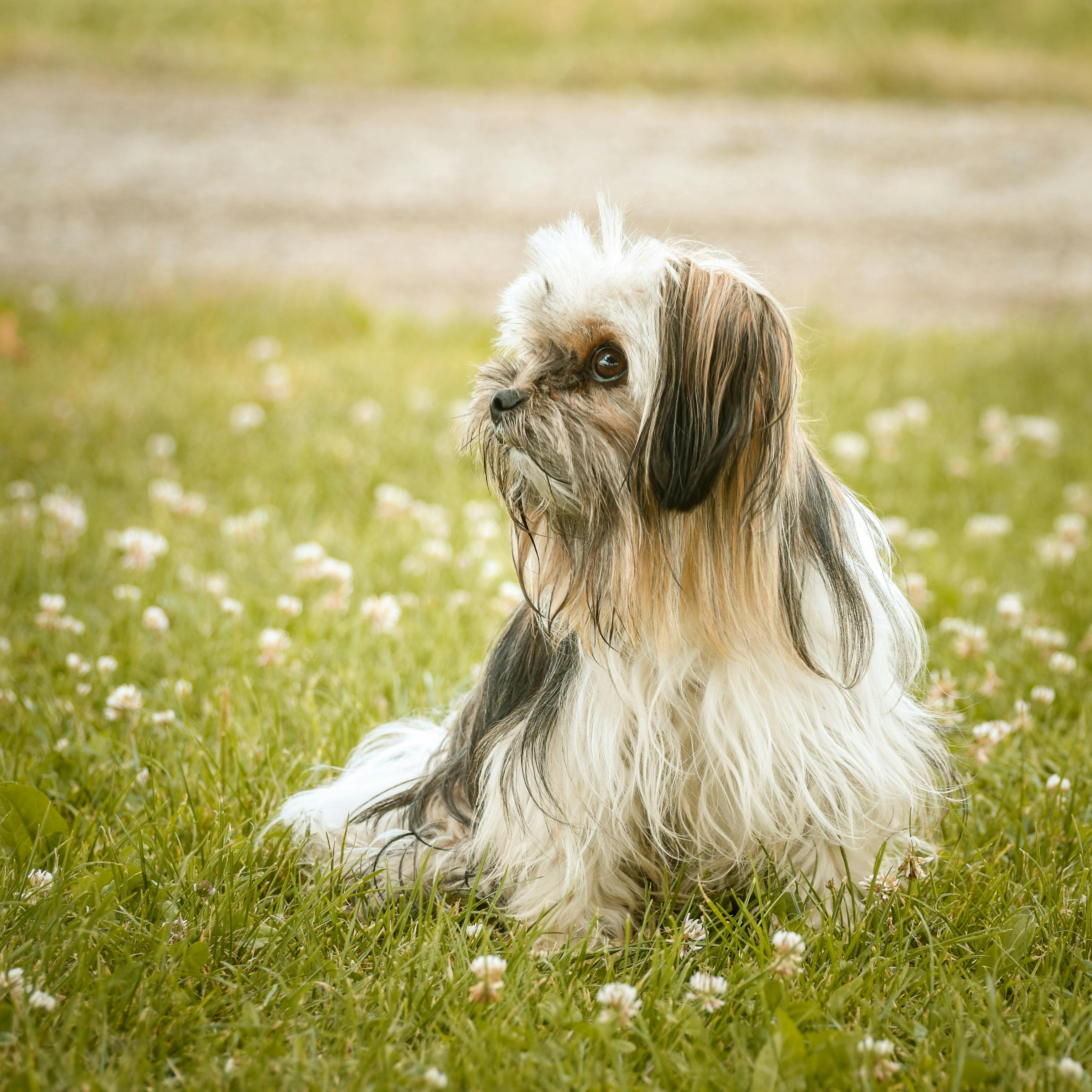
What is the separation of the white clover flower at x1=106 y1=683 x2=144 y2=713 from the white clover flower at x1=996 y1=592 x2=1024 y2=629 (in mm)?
3140

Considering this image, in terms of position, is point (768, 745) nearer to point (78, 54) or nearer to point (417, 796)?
point (417, 796)

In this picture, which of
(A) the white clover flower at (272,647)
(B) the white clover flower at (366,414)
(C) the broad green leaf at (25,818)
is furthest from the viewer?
(B) the white clover flower at (366,414)

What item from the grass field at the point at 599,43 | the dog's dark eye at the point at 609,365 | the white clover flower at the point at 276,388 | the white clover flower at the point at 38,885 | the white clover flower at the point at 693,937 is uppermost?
the grass field at the point at 599,43

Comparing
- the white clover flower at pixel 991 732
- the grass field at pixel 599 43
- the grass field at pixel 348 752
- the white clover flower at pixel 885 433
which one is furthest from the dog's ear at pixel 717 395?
the grass field at pixel 599 43

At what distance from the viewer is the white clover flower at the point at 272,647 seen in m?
3.62

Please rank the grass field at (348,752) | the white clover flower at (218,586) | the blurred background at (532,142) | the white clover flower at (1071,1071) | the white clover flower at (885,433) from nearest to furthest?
the white clover flower at (1071,1071)
the grass field at (348,752)
the white clover flower at (218,586)
the white clover flower at (885,433)
the blurred background at (532,142)

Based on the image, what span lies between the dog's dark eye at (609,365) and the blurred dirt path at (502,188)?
6486mm

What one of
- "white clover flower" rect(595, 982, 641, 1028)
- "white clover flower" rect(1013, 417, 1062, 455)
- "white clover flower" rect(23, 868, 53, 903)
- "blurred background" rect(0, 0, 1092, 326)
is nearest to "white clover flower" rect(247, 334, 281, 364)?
"blurred background" rect(0, 0, 1092, 326)

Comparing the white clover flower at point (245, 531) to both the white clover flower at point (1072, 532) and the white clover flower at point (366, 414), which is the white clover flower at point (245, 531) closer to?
the white clover flower at point (366, 414)

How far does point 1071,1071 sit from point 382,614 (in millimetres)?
2661

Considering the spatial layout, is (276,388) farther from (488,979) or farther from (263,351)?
(488,979)

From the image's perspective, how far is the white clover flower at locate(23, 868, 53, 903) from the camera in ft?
8.04

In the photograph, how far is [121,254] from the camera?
974 cm

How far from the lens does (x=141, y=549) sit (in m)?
4.29
